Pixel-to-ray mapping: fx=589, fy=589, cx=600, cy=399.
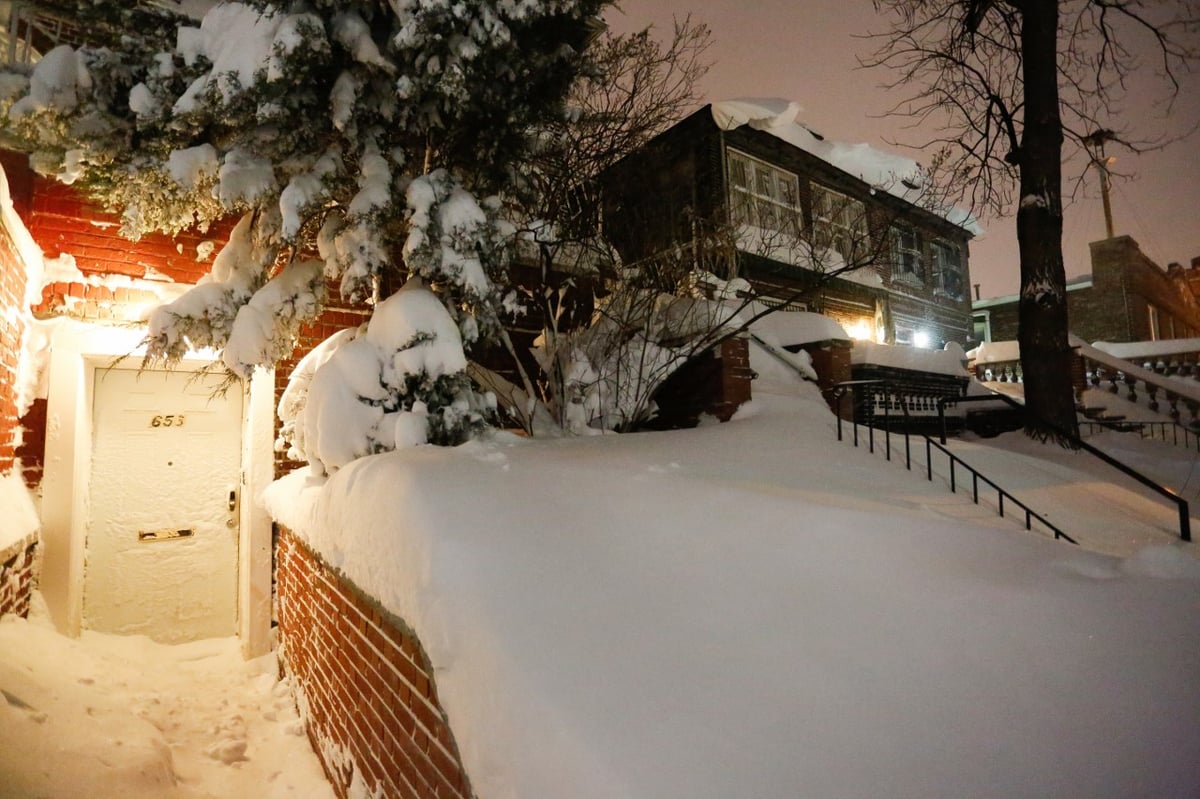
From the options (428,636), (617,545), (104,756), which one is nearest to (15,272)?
(104,756)

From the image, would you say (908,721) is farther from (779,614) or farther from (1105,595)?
(1105,595)

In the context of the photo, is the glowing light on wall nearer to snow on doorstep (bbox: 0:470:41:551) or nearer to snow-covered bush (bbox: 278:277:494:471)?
snow-covered bush (bbox: 278:277:494:471)

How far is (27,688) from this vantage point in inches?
111

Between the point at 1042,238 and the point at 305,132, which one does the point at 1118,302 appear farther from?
the point at 305,132

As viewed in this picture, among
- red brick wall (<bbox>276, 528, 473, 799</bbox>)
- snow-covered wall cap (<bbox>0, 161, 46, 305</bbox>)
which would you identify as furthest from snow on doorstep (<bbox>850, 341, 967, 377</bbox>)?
snow-covered wall cap (<bbox>0, 161, 46, 305</bbox>)

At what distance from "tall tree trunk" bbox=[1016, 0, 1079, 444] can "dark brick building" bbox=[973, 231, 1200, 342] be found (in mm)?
18759

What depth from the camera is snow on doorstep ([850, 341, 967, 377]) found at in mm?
8805

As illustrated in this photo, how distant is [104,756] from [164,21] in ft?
14.1

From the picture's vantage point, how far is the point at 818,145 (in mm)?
15406

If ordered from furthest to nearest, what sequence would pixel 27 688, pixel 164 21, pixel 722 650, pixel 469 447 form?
pixel 164 21
pixel 469 447
pixel 27 688
pixel 722 650

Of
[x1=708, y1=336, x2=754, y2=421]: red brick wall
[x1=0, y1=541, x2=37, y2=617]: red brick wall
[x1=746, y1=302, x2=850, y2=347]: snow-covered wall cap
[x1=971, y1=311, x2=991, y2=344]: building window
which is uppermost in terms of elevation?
[x1=971, y1=311, x2=991, y2=344]: building window

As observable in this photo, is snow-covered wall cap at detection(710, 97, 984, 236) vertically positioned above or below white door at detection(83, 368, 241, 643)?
above

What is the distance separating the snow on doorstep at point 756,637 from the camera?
4.43 feet

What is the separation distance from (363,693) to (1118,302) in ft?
106
